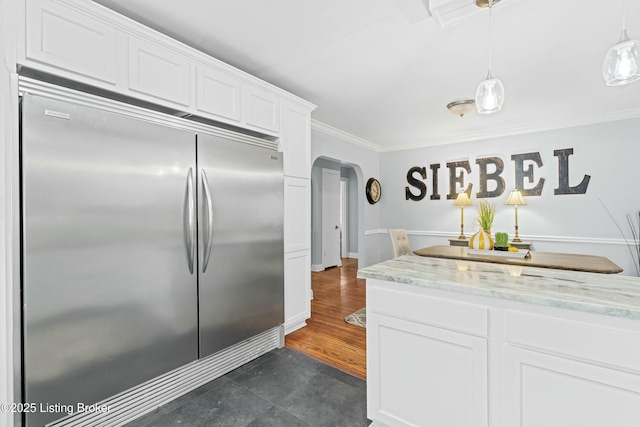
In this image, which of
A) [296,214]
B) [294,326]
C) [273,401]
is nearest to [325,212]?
[296,214]

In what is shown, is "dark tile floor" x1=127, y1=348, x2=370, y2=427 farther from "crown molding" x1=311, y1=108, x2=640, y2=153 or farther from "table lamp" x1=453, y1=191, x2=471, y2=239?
"table lamp" x1=453, y1=191, x2=471, y2=239

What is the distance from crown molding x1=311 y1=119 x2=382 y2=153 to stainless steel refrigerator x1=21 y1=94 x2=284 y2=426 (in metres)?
1.97

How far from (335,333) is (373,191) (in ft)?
10.4

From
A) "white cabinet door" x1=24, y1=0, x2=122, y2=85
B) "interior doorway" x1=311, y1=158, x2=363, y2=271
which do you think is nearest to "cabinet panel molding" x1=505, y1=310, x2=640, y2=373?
"white cabinet door" x1=24, y1=0, x2=122, y2=85

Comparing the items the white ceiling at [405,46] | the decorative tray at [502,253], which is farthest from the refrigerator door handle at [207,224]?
the decorative tray at [502,253]

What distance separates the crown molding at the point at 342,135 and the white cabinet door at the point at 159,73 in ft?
7.26

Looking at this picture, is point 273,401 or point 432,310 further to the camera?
point 273,401

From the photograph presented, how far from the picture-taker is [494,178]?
465 centimetres

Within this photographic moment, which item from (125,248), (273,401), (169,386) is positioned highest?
(125,248)

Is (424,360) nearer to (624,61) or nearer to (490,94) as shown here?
(490,94)

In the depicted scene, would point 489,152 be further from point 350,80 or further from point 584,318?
point 584,318

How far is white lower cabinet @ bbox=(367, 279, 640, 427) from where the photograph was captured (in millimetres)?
994

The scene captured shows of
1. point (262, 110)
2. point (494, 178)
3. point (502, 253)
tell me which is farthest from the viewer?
point (494, 178)

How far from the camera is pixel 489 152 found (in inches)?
185
